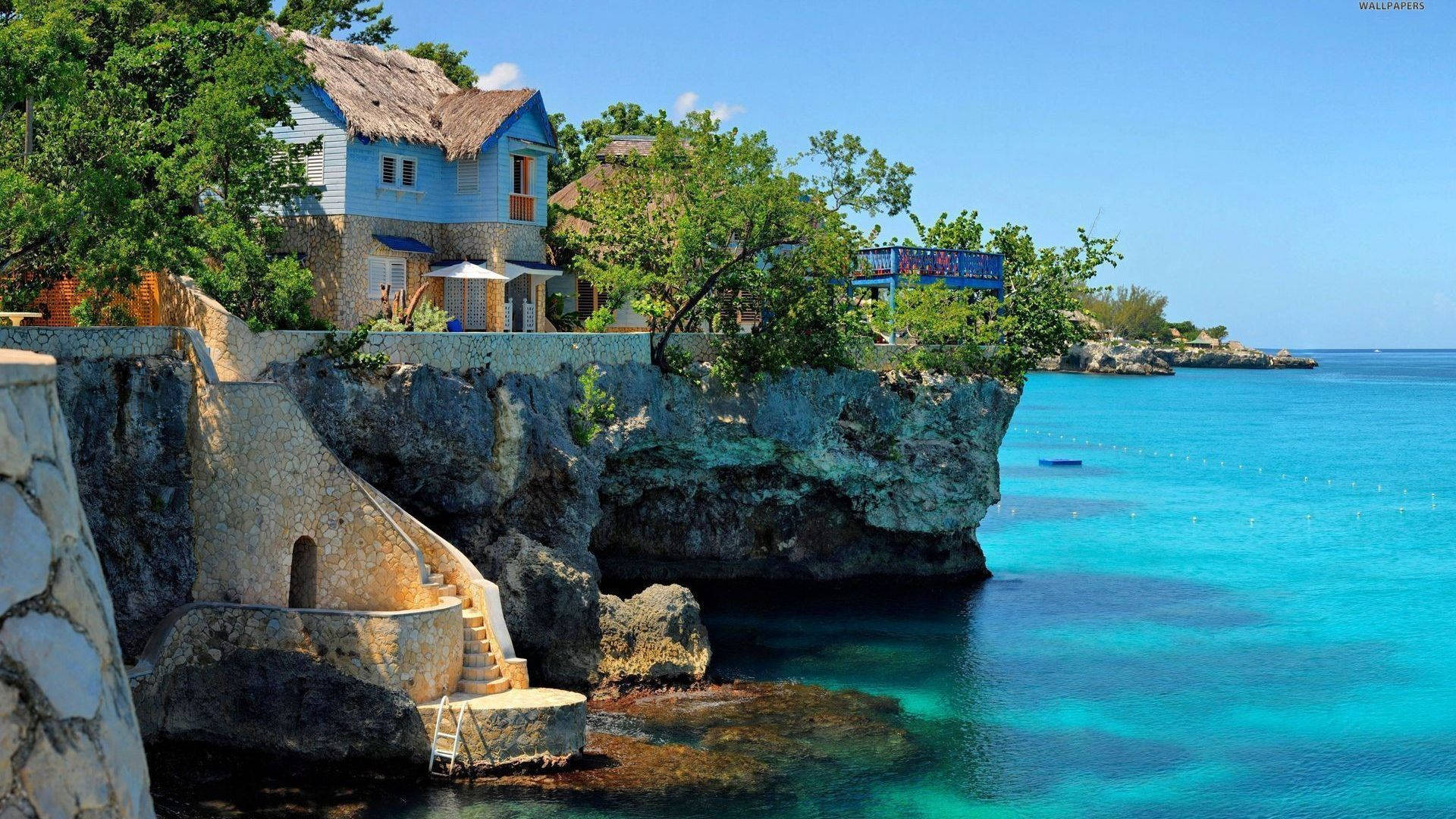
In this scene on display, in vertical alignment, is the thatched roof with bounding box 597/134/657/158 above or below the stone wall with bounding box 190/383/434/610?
above

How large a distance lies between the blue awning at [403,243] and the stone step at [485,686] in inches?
695

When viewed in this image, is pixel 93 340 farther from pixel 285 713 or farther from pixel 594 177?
pixel 594 177

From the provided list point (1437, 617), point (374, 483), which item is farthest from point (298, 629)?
point (1437, 617)

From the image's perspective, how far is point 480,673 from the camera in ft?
91.0

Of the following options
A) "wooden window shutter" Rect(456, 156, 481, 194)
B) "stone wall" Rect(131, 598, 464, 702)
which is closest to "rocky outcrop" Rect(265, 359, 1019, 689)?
"stone wall" Rect(131, 598, 464, 702)

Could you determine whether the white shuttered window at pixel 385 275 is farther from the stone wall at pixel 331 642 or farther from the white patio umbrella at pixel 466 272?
the stone wall at pixel 331 642

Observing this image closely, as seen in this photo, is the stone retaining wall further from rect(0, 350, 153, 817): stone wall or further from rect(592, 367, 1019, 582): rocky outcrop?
rect(0, 350, 153, 817): stone wall

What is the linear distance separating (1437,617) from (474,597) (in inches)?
1355

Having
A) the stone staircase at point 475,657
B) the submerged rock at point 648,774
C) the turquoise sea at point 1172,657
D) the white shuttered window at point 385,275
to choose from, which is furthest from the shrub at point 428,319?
the submerged rock at point 648,774

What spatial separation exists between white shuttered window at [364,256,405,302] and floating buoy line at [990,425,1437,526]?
34501 mm

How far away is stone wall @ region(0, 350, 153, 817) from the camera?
30.5 ft

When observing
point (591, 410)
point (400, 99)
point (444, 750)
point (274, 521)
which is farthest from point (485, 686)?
point (400, 99)

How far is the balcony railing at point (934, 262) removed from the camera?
166 feet

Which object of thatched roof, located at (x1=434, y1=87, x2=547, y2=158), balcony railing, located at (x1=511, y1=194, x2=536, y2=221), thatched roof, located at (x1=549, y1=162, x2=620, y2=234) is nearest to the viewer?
thatched roof, located at (x1=434, y1=87, x2=547, y2=158)
